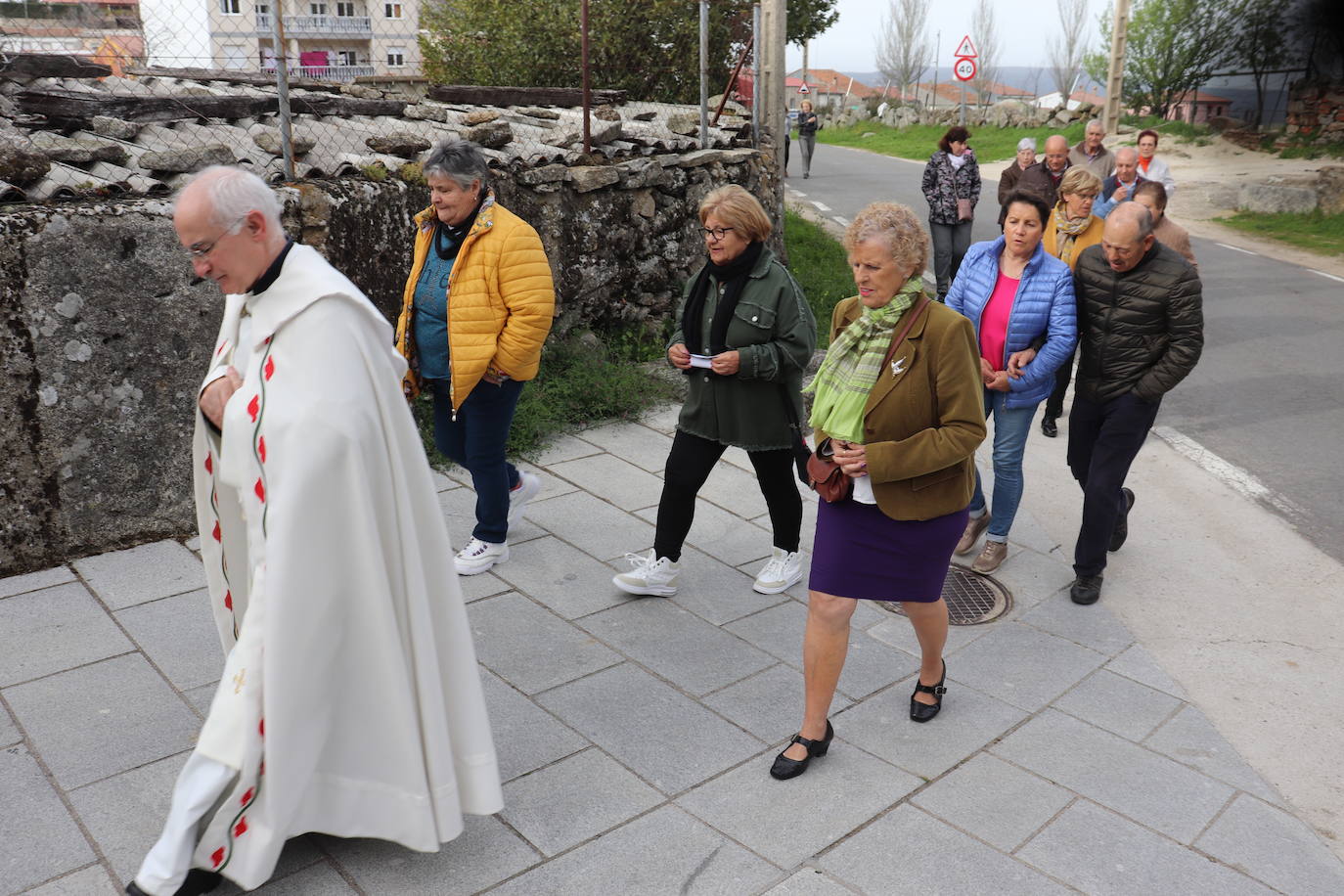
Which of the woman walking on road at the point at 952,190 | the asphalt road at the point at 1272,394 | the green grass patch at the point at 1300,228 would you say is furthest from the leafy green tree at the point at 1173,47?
the woman walking on road at the point at 952,190

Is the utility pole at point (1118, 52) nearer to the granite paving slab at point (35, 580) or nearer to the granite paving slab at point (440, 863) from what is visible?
the granite paving slab at point (35, 580)

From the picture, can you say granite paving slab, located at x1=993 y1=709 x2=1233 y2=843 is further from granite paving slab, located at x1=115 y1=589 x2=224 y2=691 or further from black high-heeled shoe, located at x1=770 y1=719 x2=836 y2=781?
granite paving slab, located at x1=115 y1=589 x2=224 y2=691

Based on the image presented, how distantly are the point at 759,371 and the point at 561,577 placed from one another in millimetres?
1342

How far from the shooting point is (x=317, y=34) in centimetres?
806

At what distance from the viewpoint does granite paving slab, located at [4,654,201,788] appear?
11.6 feet

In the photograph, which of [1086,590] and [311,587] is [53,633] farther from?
[1086,590]

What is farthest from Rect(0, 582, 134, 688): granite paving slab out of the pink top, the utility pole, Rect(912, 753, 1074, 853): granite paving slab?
the utility pole

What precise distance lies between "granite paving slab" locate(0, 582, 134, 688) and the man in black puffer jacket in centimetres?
397

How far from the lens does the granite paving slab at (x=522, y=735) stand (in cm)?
360

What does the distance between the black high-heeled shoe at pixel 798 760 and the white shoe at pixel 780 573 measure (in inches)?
49.6

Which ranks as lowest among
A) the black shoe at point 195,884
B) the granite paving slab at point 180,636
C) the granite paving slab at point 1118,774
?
the granite paving slab at point 1118,774

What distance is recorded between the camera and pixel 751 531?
563 cm

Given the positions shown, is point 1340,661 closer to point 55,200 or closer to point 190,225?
point 190,225

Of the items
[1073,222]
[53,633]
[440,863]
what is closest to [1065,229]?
[1073,222]
